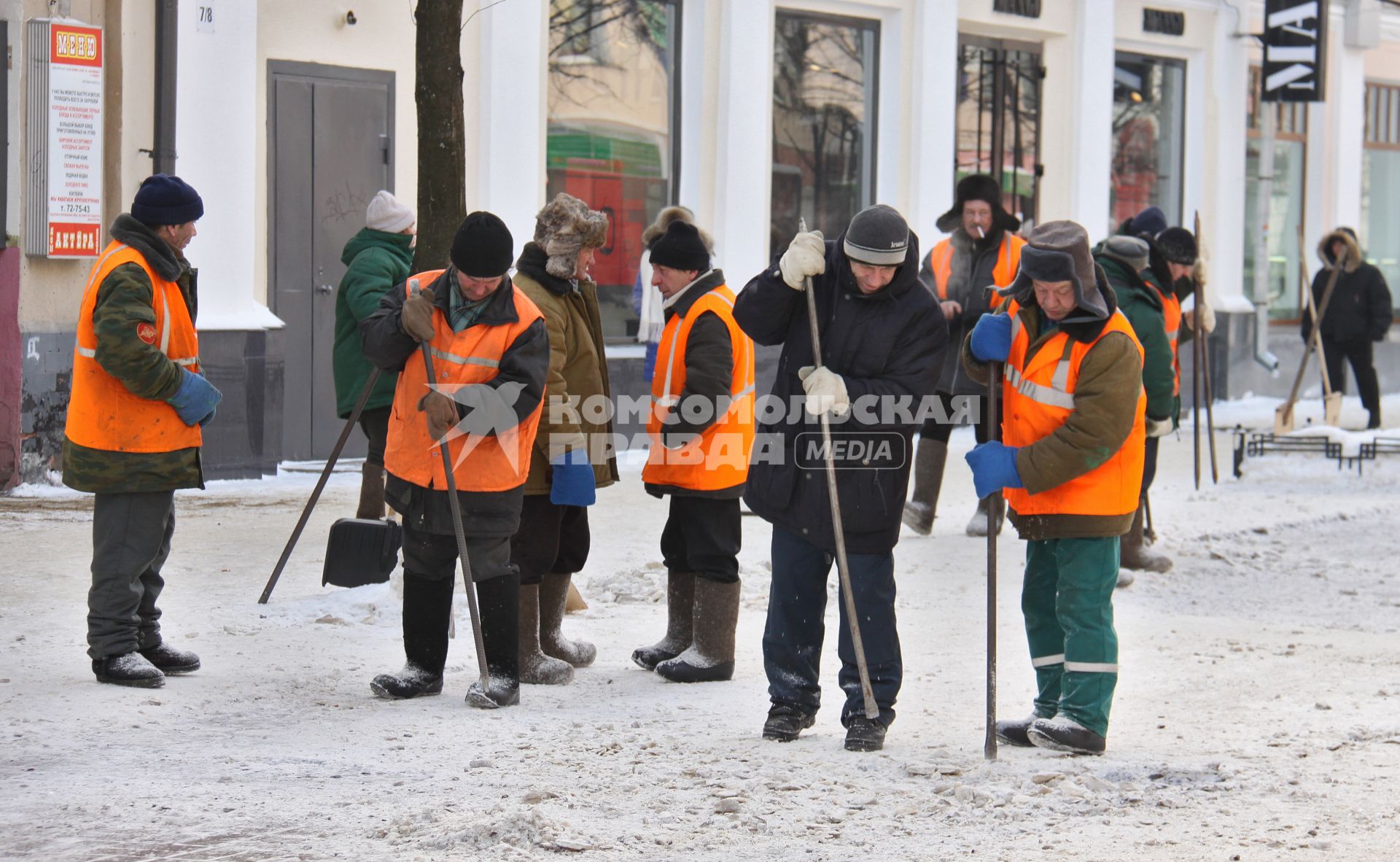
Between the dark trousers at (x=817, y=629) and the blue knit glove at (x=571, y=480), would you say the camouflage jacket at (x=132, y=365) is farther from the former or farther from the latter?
the dark trousers at (x=817, y=629)

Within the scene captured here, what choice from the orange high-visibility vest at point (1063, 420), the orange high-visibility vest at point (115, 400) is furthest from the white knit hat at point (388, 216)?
the orange high-visibility vest at point (1063, 420)

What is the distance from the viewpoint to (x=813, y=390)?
550 centimetres

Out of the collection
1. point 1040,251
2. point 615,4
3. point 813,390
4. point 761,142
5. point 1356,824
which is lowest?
point 1356,824

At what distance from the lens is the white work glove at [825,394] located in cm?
547

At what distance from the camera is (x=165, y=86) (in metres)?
10.8

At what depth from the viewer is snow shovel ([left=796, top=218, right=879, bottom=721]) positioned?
18.1 feet

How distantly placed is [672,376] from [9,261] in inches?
208

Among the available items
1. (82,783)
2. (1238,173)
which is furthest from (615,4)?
(82,783)

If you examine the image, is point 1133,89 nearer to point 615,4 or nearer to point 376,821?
point 615,4

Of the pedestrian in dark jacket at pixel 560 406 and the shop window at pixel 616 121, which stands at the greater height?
the shop window at pixel 616 121

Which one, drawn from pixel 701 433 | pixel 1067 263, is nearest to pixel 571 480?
pixel 701 433

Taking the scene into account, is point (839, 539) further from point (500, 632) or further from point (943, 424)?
point (943, 424)

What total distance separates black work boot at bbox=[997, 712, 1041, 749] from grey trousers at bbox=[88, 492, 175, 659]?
2.86m

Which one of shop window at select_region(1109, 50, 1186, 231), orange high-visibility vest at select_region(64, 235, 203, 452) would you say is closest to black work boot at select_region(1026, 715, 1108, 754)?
orange high-visibility vest at select_region(64, 235, 203, 452)
